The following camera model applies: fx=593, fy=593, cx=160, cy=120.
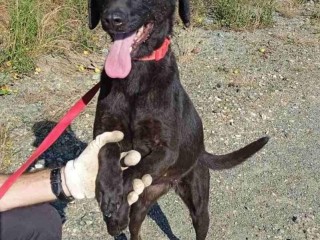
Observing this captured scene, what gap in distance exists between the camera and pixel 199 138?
142 inches

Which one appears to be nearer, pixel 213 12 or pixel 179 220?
pixel 179 220

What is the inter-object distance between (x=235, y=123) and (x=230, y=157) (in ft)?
5.31

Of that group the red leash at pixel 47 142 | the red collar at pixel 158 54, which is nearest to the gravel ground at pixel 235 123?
the red leash at pixel 47 142

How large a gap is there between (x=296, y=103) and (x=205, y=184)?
255cm

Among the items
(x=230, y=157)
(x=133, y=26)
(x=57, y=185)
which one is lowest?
(x=230, y=157)

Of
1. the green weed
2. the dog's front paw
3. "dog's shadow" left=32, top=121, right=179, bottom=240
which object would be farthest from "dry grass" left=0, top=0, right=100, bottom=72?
the dog's front paw

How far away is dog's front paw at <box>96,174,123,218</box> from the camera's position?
279 cm

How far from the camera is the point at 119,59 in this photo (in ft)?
9.73

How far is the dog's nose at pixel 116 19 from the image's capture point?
2.82 metres

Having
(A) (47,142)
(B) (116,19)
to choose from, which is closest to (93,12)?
(B) (116,19)

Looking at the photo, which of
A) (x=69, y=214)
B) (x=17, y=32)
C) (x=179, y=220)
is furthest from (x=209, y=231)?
(x=17, y=32)

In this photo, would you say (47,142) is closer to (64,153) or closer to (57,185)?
(57,185)

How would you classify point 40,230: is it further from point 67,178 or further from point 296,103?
point 296,103

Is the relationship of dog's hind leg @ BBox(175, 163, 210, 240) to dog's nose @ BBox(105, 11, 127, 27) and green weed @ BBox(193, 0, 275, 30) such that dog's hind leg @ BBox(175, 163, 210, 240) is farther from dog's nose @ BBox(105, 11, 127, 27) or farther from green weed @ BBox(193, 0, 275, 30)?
green weed @ BBox(193, 0, 275, 30)
